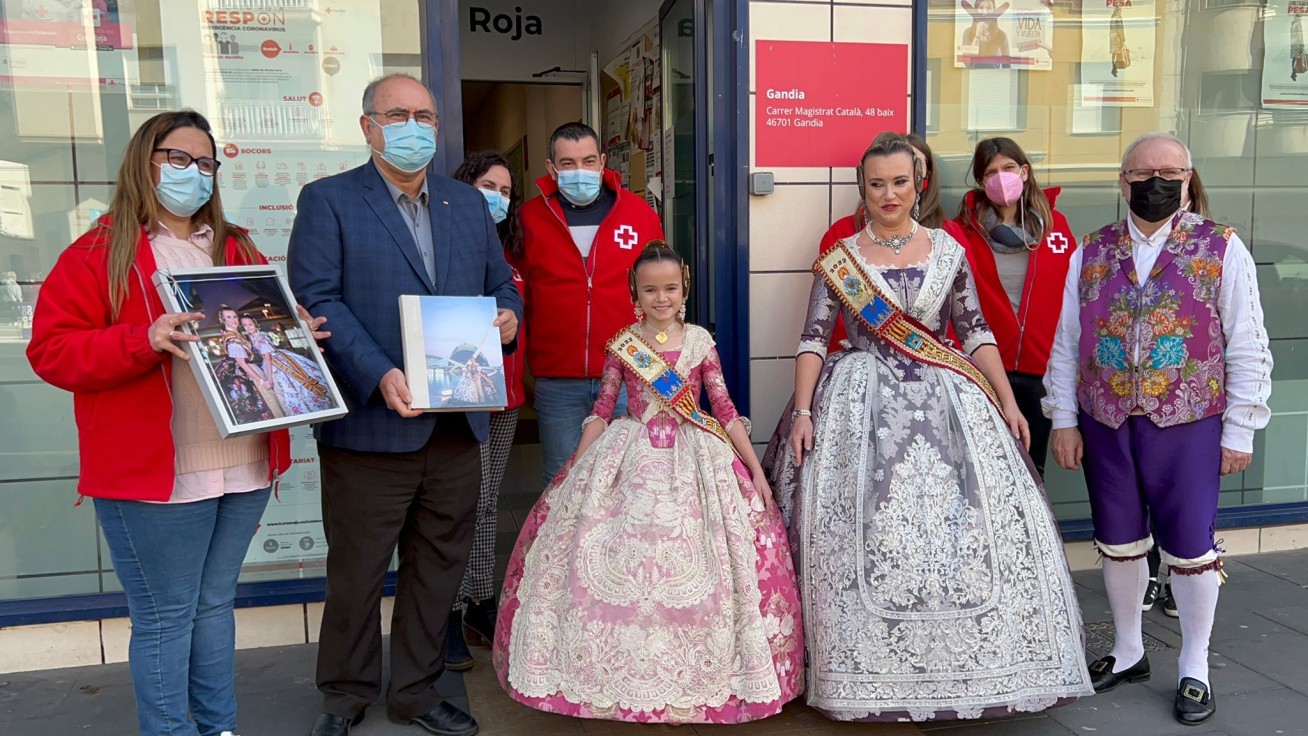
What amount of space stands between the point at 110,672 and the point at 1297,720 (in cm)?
400

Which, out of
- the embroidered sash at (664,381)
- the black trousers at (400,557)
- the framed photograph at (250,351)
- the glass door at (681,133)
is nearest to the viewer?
the framed photograph at (250,351)

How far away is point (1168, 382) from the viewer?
3178 mm

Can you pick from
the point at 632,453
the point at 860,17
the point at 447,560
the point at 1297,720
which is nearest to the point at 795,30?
the point at 860,17

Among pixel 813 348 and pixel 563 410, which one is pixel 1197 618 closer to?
pixel 813 348

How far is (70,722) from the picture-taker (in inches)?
129

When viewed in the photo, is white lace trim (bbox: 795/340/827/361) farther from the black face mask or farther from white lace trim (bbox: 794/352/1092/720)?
the black face mask

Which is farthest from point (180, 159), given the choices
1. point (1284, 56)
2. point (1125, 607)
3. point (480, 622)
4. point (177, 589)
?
point (1284, 56)

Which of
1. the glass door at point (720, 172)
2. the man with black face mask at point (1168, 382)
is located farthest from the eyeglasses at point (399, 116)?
the man with black face mask at point (1168, 382)

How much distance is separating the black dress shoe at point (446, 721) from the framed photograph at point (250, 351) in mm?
1136

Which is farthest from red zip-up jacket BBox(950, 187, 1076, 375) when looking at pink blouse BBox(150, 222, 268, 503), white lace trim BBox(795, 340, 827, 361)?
pink blouse BBox(150, 222, 268, 503)

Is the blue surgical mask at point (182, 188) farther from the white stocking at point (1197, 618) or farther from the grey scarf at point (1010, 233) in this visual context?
the white stocking at point (1197, 618)

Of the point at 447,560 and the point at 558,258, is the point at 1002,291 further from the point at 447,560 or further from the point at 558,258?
the point at 447,560

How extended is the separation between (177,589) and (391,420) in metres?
0.70

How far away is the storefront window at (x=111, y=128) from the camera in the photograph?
3.70 meters
